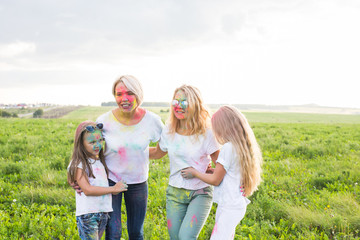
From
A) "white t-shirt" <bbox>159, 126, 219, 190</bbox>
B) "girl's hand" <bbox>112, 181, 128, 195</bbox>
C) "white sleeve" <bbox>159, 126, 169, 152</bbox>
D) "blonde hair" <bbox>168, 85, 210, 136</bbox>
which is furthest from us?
"white sleeve" <bbox>159, 126, 169, 152</bbox>

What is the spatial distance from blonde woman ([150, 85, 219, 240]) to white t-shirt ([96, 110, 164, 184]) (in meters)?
0.30

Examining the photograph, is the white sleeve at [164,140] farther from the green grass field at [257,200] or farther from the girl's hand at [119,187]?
the green grass field at [257,200]

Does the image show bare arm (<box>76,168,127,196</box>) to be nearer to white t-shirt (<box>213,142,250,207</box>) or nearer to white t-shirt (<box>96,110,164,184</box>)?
white t-shirt (<box>96,110,164,184</box>)

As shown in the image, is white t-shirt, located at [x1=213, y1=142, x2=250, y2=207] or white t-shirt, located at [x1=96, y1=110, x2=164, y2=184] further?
white t-shirt, located at [x1=96, y1=110, x2=164, y2=184]

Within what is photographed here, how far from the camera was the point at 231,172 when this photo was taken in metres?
3.29

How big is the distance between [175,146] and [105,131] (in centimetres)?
94

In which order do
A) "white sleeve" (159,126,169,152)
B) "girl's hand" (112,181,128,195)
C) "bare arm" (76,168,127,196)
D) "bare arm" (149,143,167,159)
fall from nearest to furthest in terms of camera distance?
1. "bare arm" (76,168,127,196)
2. "girl's hand" (112,181,128,195)
3. "white sleeve" (159,126,169,152)
4. "bare arm" (149,143,167,159)

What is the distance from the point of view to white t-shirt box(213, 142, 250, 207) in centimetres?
321

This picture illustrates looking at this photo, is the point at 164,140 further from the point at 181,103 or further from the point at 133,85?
the point at 133,85

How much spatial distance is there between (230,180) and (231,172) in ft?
0.31

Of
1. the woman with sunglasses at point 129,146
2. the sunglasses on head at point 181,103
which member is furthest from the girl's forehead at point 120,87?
the sunglasses on head at point 181,103

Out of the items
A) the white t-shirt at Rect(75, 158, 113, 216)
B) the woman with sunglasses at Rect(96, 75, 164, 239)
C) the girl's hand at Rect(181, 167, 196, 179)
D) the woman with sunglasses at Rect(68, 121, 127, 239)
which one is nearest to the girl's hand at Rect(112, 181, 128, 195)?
the woman with sunglasses at Rect(68, 121, 127, 239)

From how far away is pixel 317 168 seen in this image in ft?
25.8

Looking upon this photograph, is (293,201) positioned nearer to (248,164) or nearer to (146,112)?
(248,164)
